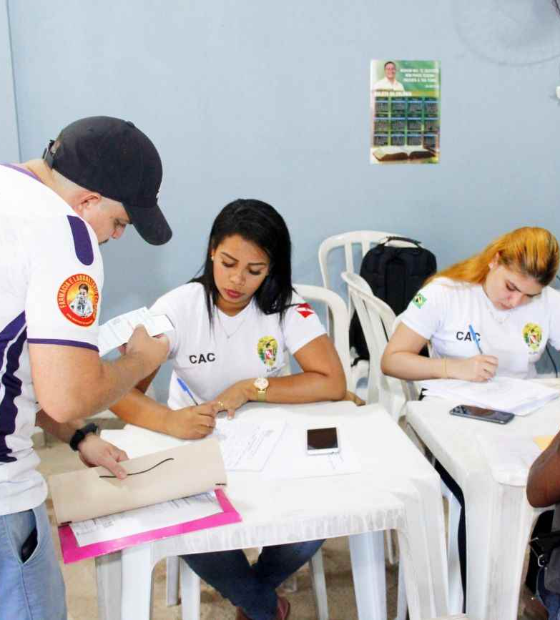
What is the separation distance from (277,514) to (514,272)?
115 cm

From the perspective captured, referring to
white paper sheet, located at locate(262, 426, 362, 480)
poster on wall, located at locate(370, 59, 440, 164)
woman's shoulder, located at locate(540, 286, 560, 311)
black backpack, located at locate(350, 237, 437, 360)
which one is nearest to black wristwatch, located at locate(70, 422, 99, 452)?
white paper sheet, located at locate(262, 426, 362, 480)

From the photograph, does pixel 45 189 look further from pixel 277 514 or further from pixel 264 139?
pixel 264 139

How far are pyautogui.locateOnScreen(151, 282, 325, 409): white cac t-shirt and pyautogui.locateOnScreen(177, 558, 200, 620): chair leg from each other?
492mm

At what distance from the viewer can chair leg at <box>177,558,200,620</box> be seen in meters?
1.42

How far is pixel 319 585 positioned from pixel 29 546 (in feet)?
3.37

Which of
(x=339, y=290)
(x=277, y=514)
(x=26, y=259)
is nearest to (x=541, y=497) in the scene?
(x=277, y=514)

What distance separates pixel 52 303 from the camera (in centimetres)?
88

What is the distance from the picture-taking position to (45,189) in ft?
3.04

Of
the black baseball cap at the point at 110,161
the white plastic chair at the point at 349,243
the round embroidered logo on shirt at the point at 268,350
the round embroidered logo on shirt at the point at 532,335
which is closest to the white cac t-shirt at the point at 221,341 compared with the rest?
the round embroidered logo on shirt at the point at 268,350

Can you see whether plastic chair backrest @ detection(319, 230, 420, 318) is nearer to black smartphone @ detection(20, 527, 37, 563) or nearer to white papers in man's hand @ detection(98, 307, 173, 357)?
white papers in man's hand @ detection(98, 307, 173, 357)

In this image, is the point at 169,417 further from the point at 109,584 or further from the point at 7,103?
the point at 7,103

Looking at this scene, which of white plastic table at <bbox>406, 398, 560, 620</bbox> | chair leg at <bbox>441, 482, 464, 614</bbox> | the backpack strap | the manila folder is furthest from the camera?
the backpack strap

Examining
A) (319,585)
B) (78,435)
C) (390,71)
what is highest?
(390,71)

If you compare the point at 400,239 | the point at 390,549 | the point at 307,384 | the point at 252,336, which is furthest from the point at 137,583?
the point at 400,239
